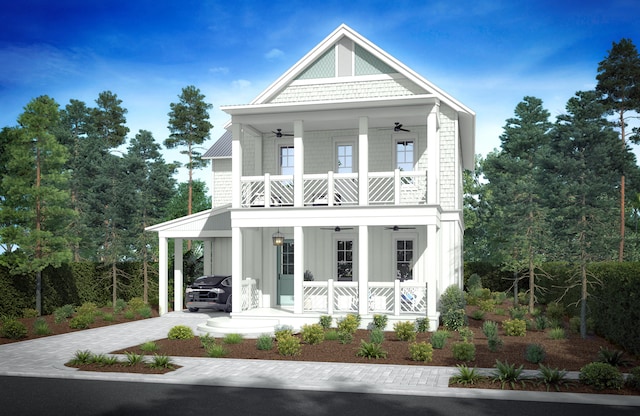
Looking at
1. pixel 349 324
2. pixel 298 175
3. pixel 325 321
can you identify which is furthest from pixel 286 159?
pixel 349 324

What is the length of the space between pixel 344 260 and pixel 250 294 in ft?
11.1

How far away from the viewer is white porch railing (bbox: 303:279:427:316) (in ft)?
59.1

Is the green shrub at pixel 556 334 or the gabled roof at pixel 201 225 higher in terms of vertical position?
the gabled roof at pixel 201 225

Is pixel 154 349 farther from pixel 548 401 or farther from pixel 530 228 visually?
pixel 530 228

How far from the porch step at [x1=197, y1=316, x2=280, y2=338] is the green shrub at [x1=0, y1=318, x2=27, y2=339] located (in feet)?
15.8

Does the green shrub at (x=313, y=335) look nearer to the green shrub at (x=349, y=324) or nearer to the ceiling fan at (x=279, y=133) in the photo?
the green shrub at (x=349, y=324)

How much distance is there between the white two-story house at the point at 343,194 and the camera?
18.1m

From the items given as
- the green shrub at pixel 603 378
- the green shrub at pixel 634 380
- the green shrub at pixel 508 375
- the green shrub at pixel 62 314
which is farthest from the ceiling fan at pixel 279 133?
the green shrub at pixel 634 380

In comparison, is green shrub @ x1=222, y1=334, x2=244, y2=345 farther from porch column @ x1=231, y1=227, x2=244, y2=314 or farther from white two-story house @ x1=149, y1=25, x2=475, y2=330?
porch column @ x1=231, y1=227, x2=244, y2=314

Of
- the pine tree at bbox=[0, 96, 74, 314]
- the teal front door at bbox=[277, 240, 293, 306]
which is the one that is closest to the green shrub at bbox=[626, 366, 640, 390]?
the teal front door at bbox=[277, 240, 293, 306]

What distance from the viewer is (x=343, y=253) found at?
20.9 meters

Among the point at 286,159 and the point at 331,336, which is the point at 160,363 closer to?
the point at 331,336

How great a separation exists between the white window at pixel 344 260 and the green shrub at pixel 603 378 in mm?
10824

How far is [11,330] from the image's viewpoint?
16688 millimetres
